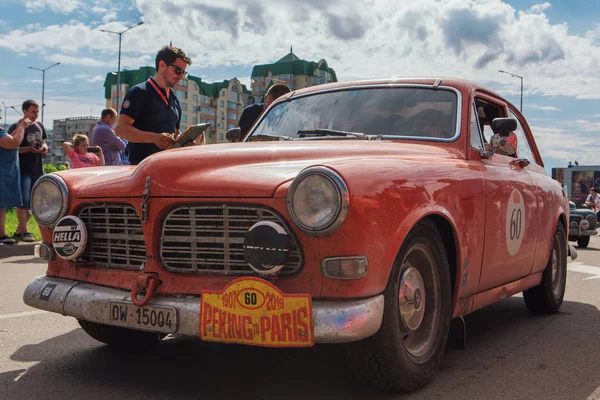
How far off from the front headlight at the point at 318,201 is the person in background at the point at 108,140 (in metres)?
6.34

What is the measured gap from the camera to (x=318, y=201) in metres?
3.05

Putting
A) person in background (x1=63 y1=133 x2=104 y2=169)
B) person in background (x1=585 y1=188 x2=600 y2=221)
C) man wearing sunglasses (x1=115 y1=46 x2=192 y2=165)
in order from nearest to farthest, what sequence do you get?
man wearing sunglasses (x1=115 y1=46 x2=192 y2=165) < person in background (x1=63 y1=133 x2=104 y2=169) < person in background (x1=585 y1=188 x2=600 y2=221)

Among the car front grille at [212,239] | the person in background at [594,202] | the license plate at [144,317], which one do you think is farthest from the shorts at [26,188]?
the person in background at [594,202]

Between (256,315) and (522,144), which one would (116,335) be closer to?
(256,315)

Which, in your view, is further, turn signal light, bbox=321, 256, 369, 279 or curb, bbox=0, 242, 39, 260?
curb, bbox=0, 242, 39, 260

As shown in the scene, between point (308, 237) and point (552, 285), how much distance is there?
139 inches

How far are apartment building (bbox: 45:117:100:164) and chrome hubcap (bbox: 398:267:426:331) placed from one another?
6439 inches

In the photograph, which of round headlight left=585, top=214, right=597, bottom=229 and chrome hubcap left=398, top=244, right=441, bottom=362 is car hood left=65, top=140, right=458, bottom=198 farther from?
round headlight left=585, top=214, right=597, bottom=229

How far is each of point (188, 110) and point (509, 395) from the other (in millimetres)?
111427

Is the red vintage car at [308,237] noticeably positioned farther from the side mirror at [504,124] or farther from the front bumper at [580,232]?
the front bumper at [580,232]

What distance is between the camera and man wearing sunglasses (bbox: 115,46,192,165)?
5.45m

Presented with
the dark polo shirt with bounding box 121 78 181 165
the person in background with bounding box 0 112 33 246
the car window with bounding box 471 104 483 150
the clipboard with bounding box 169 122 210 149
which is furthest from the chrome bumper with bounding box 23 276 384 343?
the person in background with bounding box 0 112 33 246

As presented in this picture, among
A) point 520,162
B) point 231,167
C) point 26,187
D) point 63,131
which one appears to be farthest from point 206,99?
point 231,167

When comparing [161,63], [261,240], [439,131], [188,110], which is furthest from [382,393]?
[188,110]
